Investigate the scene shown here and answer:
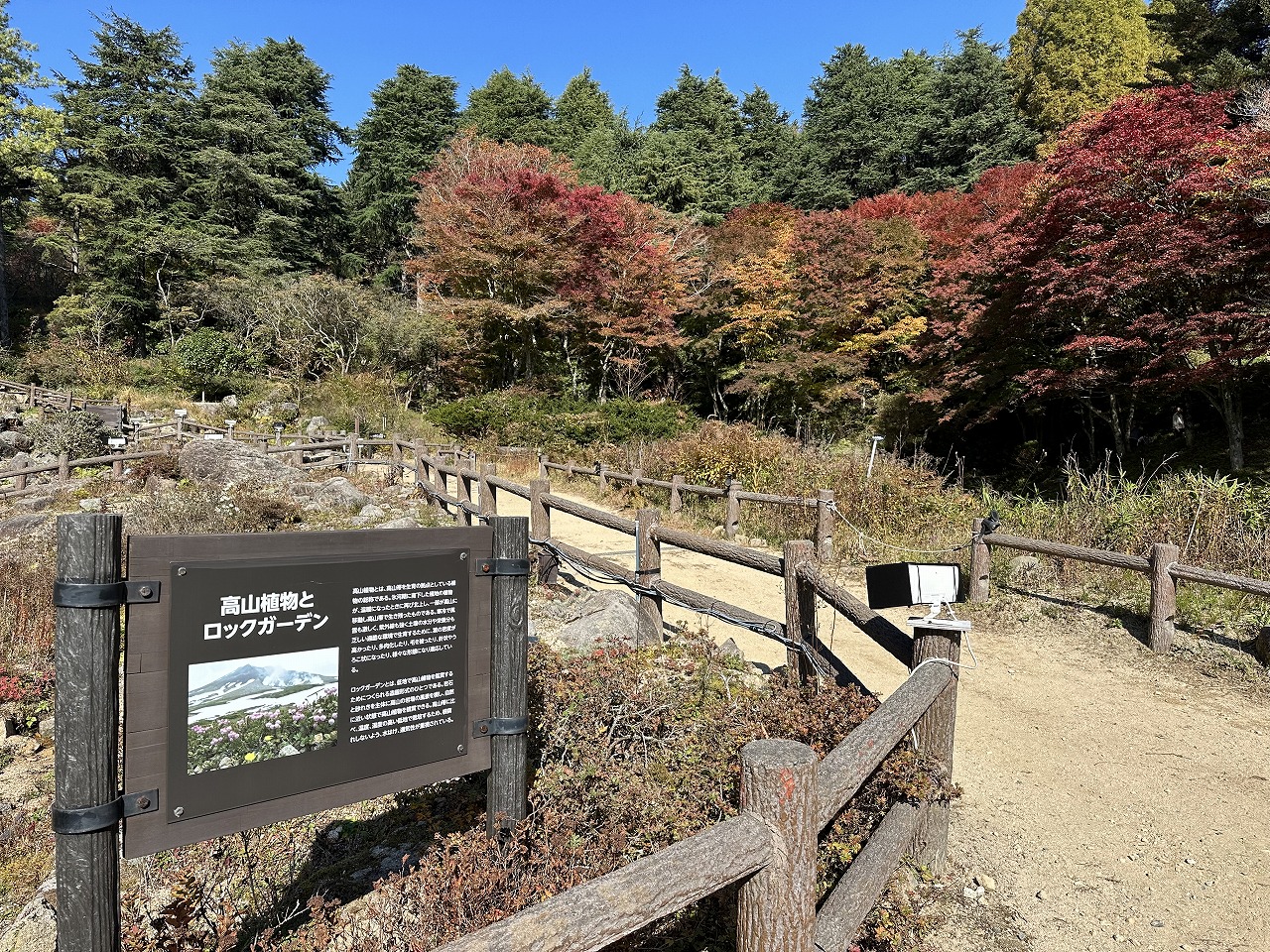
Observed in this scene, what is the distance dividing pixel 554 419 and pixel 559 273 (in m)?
4.75

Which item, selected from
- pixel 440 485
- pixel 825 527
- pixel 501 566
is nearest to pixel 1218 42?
pixel 825 527

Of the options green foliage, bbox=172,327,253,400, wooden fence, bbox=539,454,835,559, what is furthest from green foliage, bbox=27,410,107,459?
wooden fence, bbox=539,454,835,559

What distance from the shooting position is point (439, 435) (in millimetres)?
18734

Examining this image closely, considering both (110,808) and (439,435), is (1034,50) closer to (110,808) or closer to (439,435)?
(439,435)

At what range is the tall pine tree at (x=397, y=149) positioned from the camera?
29.4 m

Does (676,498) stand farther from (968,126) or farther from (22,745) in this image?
(968,126)

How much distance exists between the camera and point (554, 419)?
704 inches

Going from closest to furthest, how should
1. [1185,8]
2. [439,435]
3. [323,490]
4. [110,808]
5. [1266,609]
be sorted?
[110,808] → [1266,609] → [323,490] → [1185,8] → [439,435]

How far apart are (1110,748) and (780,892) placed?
335 centimetres

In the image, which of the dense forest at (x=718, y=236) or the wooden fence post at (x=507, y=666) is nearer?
the wooden fence post at (x=507, y=666)

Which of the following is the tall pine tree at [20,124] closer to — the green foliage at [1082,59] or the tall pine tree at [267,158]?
the tall pine tree at [267,158]

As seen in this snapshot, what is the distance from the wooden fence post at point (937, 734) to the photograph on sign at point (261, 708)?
7.09ft

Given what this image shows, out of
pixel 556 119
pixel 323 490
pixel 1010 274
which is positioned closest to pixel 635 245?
pixel 1010 274

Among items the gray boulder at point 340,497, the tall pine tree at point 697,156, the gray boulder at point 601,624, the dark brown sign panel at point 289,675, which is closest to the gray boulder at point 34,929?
the dark brown sign panel at point 289,675
